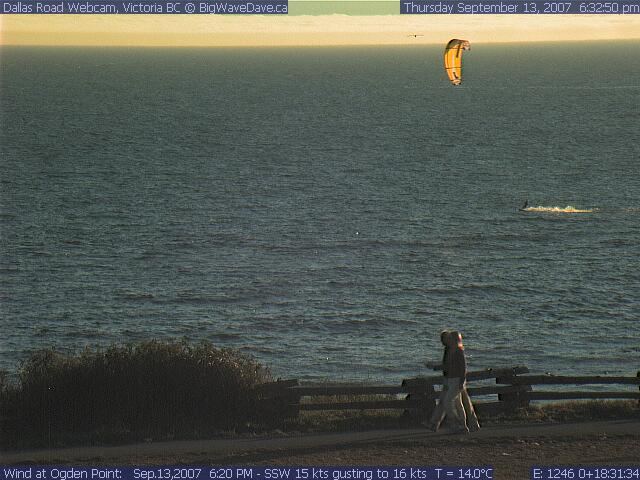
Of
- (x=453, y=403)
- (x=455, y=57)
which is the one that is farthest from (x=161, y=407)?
(x=455, y=57)

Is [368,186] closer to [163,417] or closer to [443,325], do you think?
[443,325]

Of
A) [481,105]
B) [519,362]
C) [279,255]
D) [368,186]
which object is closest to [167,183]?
[368,186]

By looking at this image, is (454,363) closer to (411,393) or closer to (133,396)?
(411,393)

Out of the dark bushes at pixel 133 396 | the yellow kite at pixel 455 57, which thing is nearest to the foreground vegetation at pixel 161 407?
the dark bushes at pixel 133 396

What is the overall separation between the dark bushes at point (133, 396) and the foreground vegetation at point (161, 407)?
0.02 m

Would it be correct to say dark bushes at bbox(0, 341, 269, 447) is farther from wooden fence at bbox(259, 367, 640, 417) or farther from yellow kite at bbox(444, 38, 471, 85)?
yellow kite at bbox(444, 38, 471, 85)

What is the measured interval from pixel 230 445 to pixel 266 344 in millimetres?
31769

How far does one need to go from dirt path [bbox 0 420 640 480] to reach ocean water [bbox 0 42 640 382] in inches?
984

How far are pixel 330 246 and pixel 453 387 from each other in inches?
2168

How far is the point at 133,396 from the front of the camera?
18.3 meters

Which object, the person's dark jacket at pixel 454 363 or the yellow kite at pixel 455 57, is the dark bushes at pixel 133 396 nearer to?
the person's dark jacket at pixel 454 363

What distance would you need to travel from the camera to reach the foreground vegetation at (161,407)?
56.8 ft

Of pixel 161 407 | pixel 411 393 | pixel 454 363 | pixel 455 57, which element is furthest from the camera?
pixel 455 57

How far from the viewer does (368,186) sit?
98.9 meters
